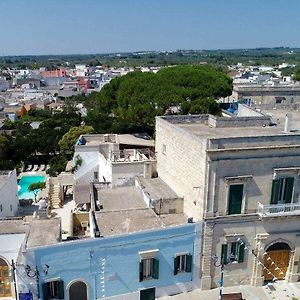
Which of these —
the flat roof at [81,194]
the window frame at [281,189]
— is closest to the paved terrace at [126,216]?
the flat roof at [81,194]

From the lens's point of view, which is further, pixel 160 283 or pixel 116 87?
pixel 116 87

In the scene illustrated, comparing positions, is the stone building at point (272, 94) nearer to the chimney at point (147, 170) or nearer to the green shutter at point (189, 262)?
the chimney at point (147, 170)

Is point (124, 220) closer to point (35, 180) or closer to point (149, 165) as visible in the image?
point (149, 165)

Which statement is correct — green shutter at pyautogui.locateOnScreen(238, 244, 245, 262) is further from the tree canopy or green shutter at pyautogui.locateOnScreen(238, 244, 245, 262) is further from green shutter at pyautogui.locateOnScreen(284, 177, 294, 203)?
the tree canopy

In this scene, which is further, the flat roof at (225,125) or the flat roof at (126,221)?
the flat roof at (225,125)

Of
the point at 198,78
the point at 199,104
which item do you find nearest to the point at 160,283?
the point at 199,104

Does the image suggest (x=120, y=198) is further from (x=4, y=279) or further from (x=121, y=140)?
(x=121, y=140)

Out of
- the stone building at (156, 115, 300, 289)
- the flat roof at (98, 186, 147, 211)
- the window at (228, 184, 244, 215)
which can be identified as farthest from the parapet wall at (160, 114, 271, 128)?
the window at (228, 184, 244, 215)
